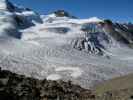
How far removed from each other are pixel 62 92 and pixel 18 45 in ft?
78.4

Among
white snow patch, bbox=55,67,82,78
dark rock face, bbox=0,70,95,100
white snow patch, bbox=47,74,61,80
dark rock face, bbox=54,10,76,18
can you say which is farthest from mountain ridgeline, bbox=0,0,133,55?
dark rock face, bbox=0,70,95,100

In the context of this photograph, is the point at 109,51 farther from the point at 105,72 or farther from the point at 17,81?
the point at 17,81

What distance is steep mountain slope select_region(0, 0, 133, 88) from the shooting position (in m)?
Result: 39.8

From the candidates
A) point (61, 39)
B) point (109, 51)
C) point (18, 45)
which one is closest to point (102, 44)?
point (109, 51)

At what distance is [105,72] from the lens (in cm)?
4197

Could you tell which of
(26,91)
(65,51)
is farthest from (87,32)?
(26,91)

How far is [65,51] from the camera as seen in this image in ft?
164

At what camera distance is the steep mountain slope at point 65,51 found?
131 ft

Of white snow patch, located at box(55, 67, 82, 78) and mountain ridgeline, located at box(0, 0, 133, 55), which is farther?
mountain ridgeline, located at box(0, 0, 133, 55)

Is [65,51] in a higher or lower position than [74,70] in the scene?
higher

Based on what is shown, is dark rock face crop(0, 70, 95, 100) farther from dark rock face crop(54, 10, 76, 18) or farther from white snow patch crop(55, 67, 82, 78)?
dark rock face crop(54, 10, 76, 18)

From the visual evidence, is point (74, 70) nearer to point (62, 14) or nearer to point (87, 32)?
point (87, 32)

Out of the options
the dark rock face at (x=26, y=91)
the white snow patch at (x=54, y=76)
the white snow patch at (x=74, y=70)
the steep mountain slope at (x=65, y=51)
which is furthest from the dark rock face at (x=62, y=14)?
the dark rock face at (x=26, y=91)

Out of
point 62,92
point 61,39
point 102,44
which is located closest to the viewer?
point 62,92
